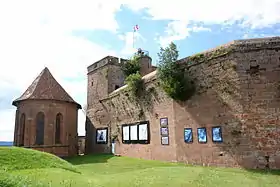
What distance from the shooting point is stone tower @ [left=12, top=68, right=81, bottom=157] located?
2516cm

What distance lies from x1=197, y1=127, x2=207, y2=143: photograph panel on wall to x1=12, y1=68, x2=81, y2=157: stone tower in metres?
15.0

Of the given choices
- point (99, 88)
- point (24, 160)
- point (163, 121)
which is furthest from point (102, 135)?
point (24, 160)

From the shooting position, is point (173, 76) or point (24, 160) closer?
point (24, 160)

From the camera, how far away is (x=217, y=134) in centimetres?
1568

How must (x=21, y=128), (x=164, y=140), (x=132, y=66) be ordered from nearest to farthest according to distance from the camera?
(x=164, y=140), (x=21, y=128), (x=132, y=66)

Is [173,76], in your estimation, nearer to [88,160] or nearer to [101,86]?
[88,160]

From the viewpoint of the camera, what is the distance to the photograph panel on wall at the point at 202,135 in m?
16.3

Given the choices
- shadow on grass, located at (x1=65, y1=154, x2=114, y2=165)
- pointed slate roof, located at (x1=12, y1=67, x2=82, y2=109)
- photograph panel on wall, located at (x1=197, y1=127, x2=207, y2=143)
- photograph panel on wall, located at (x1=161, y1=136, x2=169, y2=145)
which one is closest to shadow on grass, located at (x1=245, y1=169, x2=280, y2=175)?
photograph panel on wall, located at (x1=197, y1=127, x2=207, y2=143)

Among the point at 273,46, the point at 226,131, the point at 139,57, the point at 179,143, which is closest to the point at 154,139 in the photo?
the point at 179,143

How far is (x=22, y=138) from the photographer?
25.6 metres

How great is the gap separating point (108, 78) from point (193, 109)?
14.2 meters

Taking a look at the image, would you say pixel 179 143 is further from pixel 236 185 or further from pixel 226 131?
pixel 236 185

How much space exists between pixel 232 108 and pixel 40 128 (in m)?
18.1

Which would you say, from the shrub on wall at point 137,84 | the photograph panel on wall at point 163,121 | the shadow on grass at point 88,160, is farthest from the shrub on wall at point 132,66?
the photograph panel on wall at point 163,121
